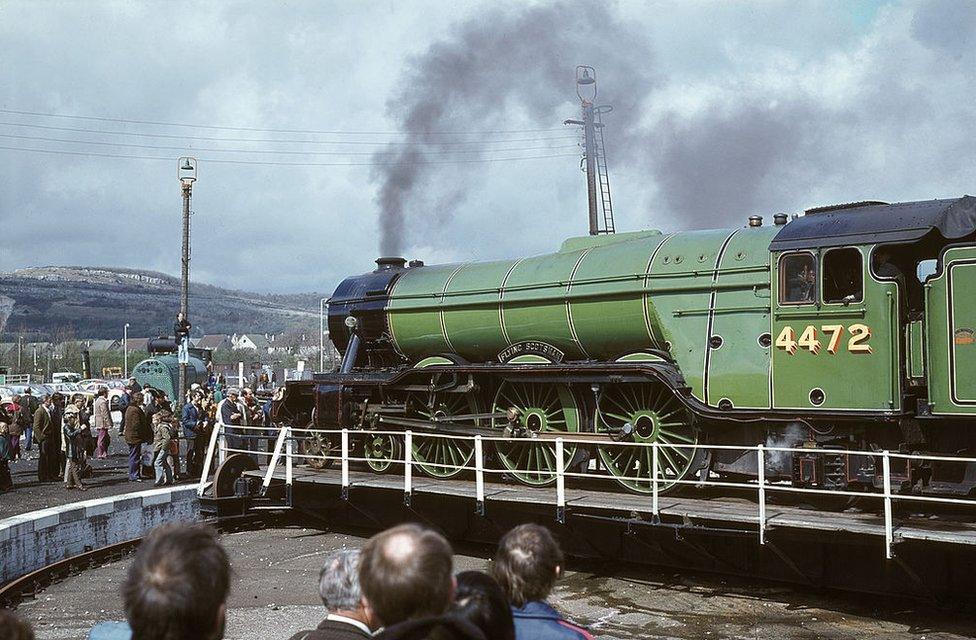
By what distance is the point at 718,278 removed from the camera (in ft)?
38.9

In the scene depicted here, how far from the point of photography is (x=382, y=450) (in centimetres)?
1523

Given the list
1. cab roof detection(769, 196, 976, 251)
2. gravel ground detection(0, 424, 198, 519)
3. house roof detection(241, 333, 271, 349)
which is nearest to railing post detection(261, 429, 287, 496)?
gravel ground detection(0, 424, 198, 519)

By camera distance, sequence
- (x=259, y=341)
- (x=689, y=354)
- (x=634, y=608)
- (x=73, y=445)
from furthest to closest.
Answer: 1. (x=259, y=341)
2. (x=73, y=445)
3. (x=689, y=354)
4. (x=634, y=608)

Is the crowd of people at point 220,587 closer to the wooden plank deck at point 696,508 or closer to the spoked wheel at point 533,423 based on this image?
the wooden plank deck at point 696,508

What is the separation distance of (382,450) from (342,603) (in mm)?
11603

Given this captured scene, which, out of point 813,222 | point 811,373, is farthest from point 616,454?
point 813,222

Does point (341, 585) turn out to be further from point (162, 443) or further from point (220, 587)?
point (162, 443)

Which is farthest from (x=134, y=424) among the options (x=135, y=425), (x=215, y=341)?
(x=215, y=341)

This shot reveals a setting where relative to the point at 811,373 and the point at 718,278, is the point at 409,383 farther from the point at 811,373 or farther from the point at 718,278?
the point at 811,373

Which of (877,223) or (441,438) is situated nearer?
(877,223)

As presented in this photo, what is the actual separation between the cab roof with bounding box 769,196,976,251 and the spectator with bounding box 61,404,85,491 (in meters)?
12.9

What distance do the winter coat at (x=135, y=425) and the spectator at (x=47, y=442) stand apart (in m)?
1.54

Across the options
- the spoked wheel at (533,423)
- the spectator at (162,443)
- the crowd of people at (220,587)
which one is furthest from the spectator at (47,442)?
the crowd of people at (220,587)

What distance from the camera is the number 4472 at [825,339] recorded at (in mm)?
10391
